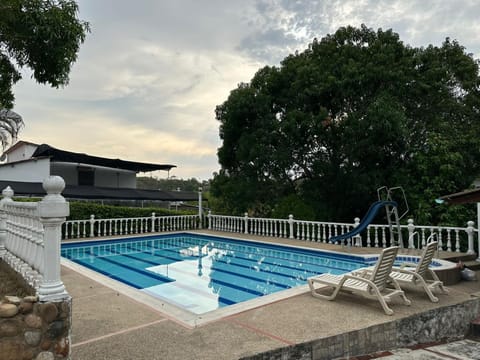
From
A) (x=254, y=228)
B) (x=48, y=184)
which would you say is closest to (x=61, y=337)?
(x=48, y=184)

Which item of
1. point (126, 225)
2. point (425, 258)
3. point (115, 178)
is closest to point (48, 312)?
point (425, 258)

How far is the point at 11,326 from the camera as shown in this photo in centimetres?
276

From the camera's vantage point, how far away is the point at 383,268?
16.4 ft

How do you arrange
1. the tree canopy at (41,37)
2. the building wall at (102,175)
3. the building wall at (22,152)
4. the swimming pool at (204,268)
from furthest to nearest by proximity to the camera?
the building wall at (22,152) < the building wall at (102,175) < the swimming pool at (204,268) < the tree canopy at (41,37)

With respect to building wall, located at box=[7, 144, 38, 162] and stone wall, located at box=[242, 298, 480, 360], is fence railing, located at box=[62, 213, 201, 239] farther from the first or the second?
building wall, located at box=[7, 144, 38, 162]

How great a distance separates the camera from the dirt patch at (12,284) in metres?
3.94

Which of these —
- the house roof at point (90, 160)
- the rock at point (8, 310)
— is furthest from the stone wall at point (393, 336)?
the house roof at point (90, 160)

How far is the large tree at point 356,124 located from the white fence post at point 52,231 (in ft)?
38.9

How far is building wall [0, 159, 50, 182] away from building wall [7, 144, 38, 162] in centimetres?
433

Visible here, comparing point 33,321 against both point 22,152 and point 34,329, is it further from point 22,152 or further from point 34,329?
point 22,152

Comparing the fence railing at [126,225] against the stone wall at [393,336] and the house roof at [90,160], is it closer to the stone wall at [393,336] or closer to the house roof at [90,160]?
the house roof at [90,160]

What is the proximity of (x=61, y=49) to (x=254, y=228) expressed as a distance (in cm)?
1047

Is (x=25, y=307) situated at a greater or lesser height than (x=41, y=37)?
lesser

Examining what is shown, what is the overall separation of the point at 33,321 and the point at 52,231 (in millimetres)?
733
